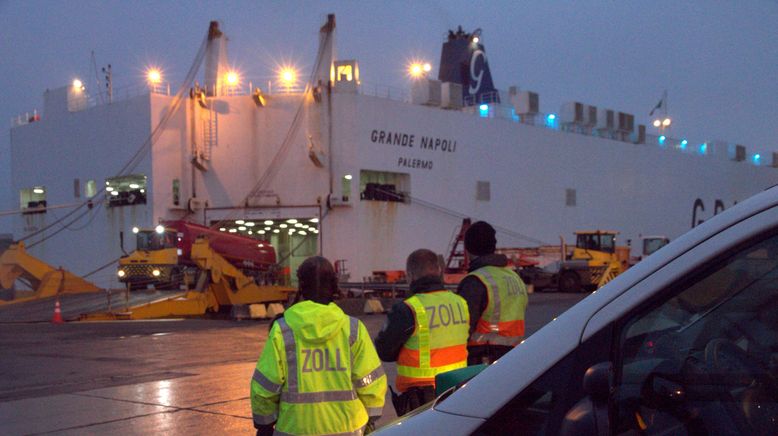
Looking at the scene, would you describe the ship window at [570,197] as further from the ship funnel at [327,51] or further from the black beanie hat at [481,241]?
the black beanie hat at [481,241]

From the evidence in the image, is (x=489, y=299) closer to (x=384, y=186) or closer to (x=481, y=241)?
(x=481, y=241)

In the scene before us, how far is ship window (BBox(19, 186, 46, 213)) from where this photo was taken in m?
39.1

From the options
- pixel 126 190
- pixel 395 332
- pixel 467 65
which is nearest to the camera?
pixel 395 332

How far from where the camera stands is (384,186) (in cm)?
3506

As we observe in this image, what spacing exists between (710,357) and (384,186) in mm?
33120

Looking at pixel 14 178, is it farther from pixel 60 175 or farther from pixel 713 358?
pixel 713 358

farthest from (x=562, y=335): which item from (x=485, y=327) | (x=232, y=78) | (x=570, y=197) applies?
(x=570, y=197)

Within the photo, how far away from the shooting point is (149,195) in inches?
1287

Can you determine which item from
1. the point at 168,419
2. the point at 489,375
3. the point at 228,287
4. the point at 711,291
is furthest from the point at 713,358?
the point at 228,287

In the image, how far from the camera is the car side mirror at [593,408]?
1.83 metres

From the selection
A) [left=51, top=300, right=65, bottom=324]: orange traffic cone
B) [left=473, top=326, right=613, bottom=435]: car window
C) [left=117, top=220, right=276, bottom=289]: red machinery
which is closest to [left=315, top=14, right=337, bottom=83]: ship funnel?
[left=117, top=220, right=276, bottom=289]: red machinery

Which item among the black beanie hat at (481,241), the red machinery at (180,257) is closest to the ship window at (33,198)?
the red machinery at (180,257)

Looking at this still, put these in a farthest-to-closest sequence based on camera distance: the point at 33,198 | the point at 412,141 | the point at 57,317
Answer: the point at 33,198, the point at 412,141, the point at 57,317

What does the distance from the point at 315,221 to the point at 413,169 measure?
17.7 feet
